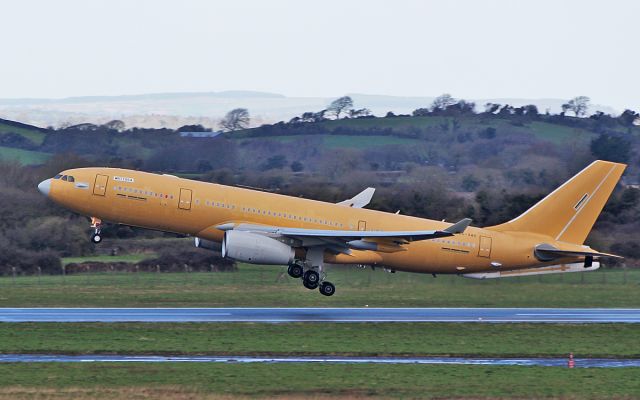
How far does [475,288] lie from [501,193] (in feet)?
59.9

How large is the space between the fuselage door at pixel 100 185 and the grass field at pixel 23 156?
118 feet

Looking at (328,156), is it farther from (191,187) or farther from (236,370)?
(236,370)

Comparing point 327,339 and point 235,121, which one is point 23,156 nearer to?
point 235,121

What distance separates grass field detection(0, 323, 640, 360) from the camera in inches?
1268

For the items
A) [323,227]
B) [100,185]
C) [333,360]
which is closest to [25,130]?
[100,185]

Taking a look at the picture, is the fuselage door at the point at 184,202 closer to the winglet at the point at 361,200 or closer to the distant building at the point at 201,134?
the winglet at the point at 361,200

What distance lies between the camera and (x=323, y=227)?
42.5 meters

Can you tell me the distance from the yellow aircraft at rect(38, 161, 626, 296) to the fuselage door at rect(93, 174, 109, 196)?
0.12ft

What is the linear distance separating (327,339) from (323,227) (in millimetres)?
8626

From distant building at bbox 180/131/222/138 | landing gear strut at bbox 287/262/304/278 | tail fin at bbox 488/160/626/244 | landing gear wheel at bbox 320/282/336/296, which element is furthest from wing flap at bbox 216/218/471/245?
distant building at bbox 180/131/222/138

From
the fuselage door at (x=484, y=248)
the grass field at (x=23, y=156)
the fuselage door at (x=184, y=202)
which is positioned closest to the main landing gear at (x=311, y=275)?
the fuselage door at (x=184, y=202)

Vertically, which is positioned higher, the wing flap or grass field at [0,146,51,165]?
grass field at [0,146,51,165]

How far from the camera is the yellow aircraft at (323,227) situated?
41.2 m

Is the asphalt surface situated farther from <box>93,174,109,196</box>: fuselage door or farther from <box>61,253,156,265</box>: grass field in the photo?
<box>61,253,156,265</box>: grass field
